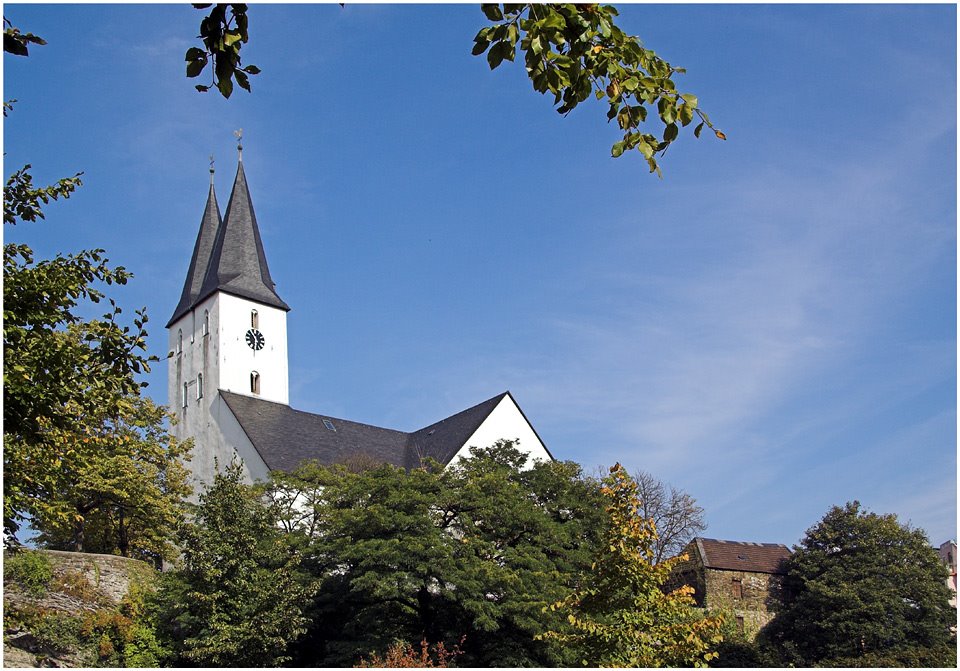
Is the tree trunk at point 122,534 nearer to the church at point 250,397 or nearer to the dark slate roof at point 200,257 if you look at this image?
the church at point 250,397

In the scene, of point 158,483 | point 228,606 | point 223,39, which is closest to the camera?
point 223,39

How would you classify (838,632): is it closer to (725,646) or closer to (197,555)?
(725,646)

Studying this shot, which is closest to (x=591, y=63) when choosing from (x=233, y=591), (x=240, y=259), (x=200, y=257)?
(x=233, y=591)

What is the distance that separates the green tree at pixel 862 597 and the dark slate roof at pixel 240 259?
27675 mm

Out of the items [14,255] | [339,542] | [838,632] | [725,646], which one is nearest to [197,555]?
[339,542]

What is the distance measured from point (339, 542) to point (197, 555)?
13.4ft

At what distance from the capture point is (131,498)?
32.1m

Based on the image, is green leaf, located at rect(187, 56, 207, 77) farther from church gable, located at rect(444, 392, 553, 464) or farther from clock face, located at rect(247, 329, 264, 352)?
clock face, located at rect(247, 329, 264, 352)

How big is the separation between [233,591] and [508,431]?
66.0ft

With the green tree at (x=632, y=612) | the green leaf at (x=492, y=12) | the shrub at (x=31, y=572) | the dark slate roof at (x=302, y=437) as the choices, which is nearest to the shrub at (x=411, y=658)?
the green tree at (x=632, y=612)

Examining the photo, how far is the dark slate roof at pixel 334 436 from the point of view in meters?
41.0

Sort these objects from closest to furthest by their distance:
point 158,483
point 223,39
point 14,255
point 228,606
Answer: point 223,39 < point 14,255 < point 228,606 < point 158,483

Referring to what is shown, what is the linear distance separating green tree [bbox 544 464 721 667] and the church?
25514mm

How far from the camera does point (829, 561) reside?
1506 inches
